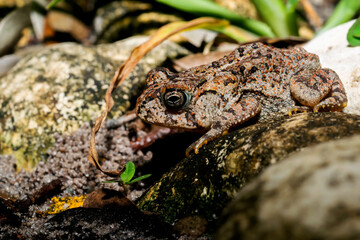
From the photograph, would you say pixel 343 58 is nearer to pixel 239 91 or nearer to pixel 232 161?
pixel 239 91

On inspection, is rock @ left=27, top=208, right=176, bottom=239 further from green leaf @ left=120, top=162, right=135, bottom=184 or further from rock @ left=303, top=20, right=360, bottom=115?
rock @ left=303, top=20, right=360, bottom=115

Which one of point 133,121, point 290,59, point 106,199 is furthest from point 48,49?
point 290,59

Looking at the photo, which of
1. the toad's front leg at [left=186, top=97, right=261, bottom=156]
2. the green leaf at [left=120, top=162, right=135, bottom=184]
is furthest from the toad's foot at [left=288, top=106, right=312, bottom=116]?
the green leaf at [left=120, top=162, right=135, bottom=184]

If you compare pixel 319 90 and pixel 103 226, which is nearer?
pixel 103 226

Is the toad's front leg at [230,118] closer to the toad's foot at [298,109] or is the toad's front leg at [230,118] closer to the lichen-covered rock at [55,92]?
the toad's foot at [298,109]

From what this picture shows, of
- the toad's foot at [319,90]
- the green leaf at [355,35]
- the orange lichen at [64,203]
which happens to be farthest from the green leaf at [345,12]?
the orange lichen at [64,203]

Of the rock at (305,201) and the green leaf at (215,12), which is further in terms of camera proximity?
the green leaf at (215,12)

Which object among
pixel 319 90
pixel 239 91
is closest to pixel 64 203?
pixel 239 91
